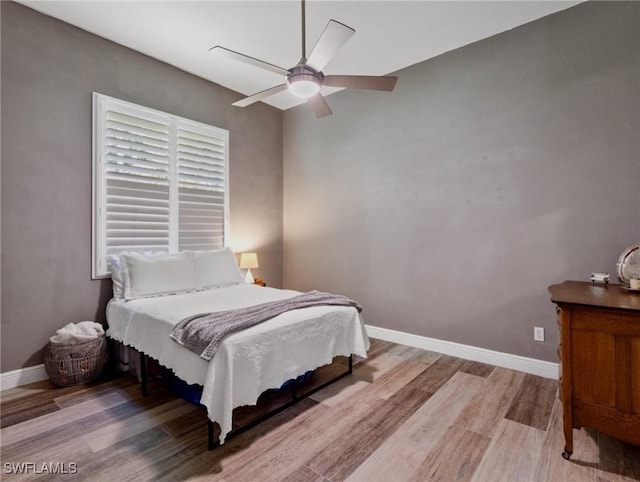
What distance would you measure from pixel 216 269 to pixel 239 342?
1775mm

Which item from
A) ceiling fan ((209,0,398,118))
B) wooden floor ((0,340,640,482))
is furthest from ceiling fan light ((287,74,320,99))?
wooden floor ((0,340,640,482))

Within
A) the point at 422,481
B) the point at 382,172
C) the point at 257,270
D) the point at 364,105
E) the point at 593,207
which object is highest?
the point at 364,105

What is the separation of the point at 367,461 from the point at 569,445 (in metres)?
1.10

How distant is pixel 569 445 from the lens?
1.80m

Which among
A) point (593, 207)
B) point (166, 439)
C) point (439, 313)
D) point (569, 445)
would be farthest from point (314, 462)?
point (593, 207)

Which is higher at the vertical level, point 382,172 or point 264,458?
point 382,172

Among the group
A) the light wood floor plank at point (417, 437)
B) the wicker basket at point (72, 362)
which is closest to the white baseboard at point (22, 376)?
the wicker basket at point (72, 362)

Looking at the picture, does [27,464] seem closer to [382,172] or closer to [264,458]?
[264,458]

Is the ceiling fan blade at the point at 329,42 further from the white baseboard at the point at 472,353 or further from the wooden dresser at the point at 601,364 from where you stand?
the white baseboard at the point at 472,353

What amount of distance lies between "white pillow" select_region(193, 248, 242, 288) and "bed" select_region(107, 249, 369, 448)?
10 mm

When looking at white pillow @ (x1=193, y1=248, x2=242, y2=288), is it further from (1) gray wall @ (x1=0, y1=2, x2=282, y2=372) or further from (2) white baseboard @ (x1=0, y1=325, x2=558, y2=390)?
(2) white baseboard @ (x1=0, y1=325, x2=558, y2=390)

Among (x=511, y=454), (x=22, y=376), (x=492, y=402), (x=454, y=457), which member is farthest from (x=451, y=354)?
(x=22, y=376)

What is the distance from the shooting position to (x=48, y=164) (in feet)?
9.14

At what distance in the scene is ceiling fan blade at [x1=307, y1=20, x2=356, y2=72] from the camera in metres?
1.82
